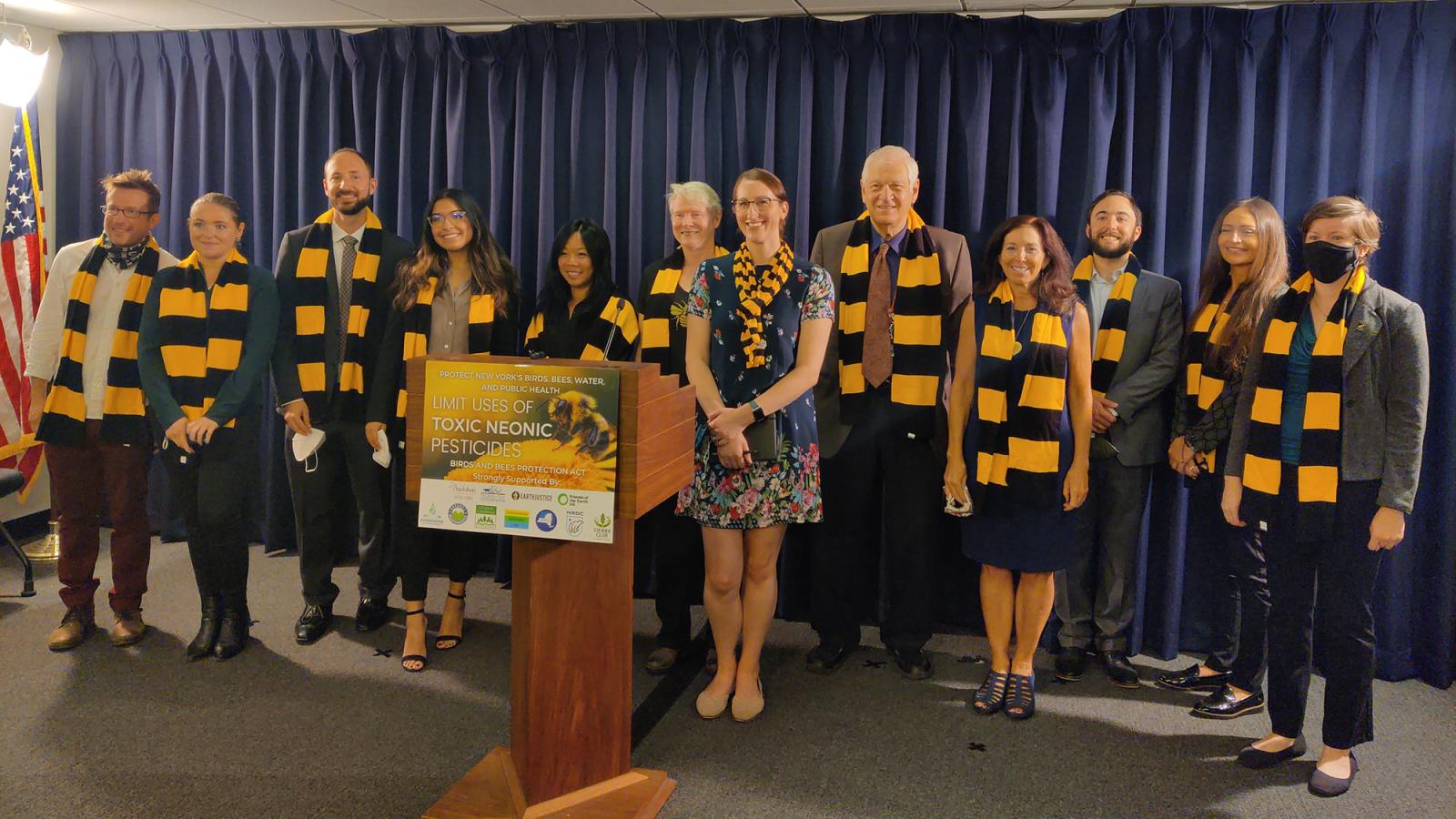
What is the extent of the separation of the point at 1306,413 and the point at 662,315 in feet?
6.17

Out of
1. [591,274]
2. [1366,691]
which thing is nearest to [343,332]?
[591,274]

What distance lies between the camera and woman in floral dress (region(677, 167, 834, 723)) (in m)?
2.76

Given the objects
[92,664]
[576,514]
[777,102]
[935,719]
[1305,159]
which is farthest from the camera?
[777,102]

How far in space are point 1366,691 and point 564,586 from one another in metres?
2.05

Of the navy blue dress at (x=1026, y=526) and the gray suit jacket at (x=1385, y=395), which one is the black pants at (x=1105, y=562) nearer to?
the navy blue dress at (x=1026, y=526)

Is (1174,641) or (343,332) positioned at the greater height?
(343,332)

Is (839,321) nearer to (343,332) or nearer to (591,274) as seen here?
(591,274)

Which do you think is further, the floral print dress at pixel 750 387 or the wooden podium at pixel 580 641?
the floral print dress at pixel 750 387

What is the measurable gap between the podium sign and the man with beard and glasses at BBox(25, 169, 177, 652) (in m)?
2.01

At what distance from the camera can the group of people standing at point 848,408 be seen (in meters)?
2.61

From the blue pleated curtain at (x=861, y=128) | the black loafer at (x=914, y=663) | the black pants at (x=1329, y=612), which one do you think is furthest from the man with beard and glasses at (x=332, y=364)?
the black pants at (x=1329, y=612)

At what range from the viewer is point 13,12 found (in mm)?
4215

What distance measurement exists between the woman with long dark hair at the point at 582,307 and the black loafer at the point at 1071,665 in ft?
5.81

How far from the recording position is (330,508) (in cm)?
359
